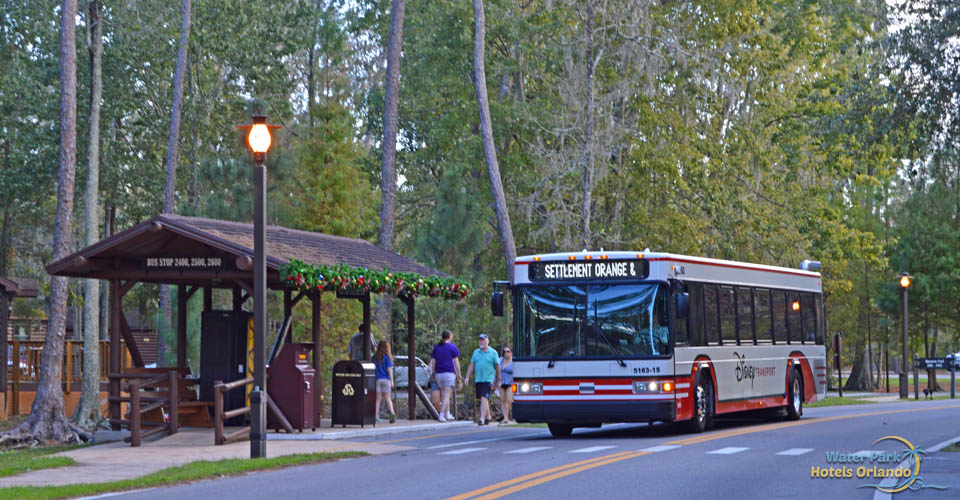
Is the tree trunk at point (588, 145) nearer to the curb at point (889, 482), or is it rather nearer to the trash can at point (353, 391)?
the trash can at point (353, 391)

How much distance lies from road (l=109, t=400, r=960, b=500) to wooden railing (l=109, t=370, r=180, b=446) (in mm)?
3793

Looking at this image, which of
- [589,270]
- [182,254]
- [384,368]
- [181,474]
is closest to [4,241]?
[384,368]

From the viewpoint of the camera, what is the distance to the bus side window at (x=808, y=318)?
27766 millimetres

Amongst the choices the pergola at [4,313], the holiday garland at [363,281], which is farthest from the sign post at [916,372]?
the pergola at [4,313]

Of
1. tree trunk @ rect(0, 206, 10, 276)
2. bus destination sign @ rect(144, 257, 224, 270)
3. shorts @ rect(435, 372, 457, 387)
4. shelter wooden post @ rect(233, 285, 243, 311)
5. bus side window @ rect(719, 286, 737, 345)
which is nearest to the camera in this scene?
bus destination sign @ rect(144, 257, 224, 270)

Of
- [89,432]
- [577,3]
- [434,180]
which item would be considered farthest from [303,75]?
[89,432]

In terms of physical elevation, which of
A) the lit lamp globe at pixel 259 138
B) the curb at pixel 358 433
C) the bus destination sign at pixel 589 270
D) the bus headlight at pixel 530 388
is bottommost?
the curb at pixel 358 433

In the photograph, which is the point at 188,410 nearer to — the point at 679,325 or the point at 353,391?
the point at 353,391

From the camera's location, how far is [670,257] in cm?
2166

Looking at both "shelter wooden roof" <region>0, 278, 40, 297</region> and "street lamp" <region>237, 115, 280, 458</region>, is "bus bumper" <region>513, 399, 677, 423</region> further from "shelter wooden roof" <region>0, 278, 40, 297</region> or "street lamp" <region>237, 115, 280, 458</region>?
"shelter wooden roof" <region>0, 278, 40, 297</region>

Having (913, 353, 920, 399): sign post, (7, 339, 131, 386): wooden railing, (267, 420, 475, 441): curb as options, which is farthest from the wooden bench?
(913, 353, 920, 399): sign post

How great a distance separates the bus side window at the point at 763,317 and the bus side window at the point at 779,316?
27 centimetres

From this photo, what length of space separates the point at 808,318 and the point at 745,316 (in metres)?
3.95

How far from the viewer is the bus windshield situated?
2128 centimetres
